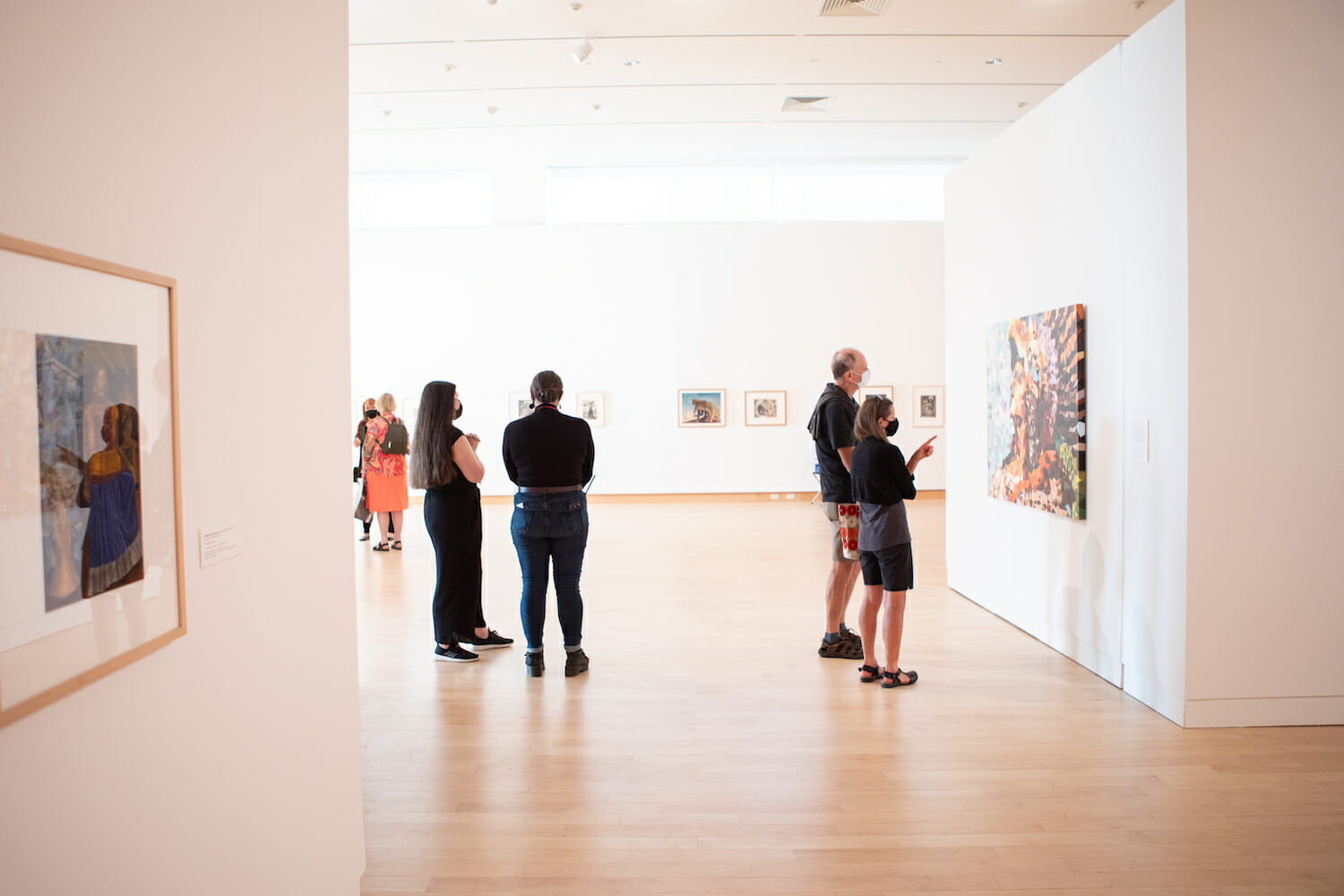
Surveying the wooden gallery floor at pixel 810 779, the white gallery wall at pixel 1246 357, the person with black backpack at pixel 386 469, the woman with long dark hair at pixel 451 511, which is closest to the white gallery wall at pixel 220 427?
the wooden gallery floor at pixel 810 779

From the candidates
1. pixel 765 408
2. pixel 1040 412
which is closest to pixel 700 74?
pixel 765 408

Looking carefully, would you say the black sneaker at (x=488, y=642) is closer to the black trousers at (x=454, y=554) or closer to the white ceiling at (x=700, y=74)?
the black trousers at (x=454, y=554)

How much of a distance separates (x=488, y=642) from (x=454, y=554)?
0.91 m

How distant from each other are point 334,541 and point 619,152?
559 inches

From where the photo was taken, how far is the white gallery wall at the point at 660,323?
1703cm

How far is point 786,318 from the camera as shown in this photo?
17125 millimetres

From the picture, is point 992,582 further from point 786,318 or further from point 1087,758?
point 786,318

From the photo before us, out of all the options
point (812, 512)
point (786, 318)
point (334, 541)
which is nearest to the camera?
point (334, 541)

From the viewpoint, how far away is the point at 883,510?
17.7ft

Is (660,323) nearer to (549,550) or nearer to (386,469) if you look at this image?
(386,469)

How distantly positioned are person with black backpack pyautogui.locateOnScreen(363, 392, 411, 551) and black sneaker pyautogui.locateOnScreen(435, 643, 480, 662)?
5.24m

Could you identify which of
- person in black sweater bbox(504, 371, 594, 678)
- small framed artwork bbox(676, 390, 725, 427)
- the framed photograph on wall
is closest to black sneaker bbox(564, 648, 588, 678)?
person in black sweater bbox(504, 371, 594, 678)

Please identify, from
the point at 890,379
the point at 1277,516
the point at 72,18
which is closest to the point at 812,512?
the point at 890,379

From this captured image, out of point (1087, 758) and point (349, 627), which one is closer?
point (349, 627)
